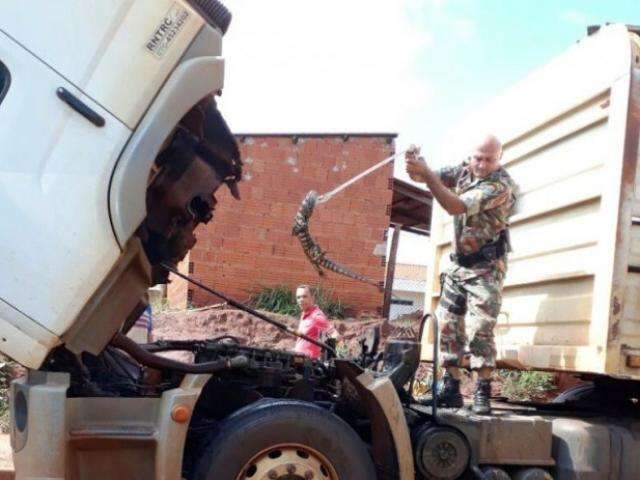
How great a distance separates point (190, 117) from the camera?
11.1 feet

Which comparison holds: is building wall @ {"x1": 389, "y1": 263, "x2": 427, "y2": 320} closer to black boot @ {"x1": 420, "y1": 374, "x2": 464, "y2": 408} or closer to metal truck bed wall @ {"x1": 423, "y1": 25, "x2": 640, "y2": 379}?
metal truck bed wall @ {"x1": 423, "y1": 25, "x2": 640, "y2": 379}

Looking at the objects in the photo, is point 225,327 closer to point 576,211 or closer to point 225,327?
point 225,327

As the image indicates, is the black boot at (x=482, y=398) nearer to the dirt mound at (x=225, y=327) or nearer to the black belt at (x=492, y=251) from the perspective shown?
the black belt at (x=492, y=251)

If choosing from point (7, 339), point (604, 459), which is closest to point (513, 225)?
point (604, 459)

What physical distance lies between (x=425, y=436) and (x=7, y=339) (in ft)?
6.86

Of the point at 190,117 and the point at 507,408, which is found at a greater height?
the point at 190,117

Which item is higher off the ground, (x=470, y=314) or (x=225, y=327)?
(x=470, y=314)

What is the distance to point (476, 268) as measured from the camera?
4.51 metres

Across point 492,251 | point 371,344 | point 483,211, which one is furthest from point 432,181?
point 371,344

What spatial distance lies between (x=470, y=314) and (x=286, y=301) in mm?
8844

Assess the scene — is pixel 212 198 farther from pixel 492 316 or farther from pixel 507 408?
pixel 507 408

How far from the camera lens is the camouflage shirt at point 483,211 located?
4.34m

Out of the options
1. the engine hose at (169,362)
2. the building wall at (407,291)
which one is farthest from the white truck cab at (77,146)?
the building wall at (407,291)

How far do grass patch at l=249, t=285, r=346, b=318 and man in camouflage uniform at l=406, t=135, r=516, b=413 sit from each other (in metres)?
8.25
